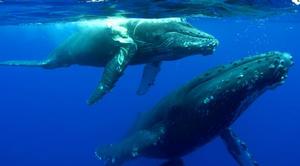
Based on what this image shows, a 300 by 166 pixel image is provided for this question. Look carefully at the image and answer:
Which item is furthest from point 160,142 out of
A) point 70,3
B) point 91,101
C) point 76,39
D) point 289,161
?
point 289,161

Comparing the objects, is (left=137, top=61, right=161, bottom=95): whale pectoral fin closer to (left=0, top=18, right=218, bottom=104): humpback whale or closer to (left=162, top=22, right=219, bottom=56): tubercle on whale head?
(left=0, top=18, right=218, bottom=104): humpback whale

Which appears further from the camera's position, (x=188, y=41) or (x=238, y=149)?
(x=238, y=149)

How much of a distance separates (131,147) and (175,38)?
9.81 feet

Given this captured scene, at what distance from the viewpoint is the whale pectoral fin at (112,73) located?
33.1 feet

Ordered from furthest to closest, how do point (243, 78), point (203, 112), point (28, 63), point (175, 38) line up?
point (28, 63), point (175, 38), point (203, 112), point (243, 78)

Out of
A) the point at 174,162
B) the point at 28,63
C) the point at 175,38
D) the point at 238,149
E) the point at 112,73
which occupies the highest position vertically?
the point at 175,38

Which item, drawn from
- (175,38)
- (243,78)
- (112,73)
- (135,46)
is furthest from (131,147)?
(243,78)

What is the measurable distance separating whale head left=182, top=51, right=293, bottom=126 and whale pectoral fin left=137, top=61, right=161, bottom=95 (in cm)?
303

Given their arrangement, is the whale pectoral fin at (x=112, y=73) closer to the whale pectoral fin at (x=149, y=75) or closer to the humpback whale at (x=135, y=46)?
the humpback whale at (x=135, y=46)

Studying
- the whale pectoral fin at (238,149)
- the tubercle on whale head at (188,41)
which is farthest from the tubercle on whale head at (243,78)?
the whale pectoral fin at (238,149)

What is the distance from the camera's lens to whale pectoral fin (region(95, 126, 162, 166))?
1062 cm

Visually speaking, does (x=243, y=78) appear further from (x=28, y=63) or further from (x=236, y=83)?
(x=28, y=63)

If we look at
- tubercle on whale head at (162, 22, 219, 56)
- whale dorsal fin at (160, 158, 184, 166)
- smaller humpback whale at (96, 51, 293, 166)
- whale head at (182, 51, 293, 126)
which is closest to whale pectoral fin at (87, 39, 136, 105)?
tubercle on whale head at (162, 22, 219, 56)

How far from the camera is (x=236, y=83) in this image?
8742 millimetres
